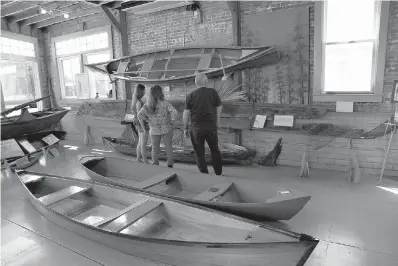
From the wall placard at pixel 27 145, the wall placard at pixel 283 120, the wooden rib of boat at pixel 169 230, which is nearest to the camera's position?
the wooden rib of boat at pixel 169 230

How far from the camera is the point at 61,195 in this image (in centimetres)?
358

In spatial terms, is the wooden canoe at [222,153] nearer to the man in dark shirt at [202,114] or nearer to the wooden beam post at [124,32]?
the man in dark shirt at [202,114]

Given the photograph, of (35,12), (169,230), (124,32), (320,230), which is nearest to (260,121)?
(320,230)

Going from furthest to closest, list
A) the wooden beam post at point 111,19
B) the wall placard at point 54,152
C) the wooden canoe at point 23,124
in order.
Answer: the wall placard at point 54,152 < the wooden beam post at point 111,19 < the wooden canoe at point 23,124

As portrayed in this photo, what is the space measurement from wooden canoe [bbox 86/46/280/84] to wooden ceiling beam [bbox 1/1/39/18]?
2.11 meters

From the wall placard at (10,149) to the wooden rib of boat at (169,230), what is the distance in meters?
2.92

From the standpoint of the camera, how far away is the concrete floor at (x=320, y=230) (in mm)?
2701

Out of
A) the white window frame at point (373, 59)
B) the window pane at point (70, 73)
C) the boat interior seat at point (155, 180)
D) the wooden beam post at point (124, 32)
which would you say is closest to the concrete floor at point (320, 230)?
the boat interior seat at point (155, 180)

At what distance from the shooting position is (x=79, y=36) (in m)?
8.55

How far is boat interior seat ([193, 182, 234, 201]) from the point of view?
314 cm

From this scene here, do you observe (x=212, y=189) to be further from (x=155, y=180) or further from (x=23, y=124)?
(x=23, y=124)

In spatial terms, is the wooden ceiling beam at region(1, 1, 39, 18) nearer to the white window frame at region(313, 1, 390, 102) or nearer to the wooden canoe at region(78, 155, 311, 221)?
the wooden canoe at region(78, 155, 311, 221)

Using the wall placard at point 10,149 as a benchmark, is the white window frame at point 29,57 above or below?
above

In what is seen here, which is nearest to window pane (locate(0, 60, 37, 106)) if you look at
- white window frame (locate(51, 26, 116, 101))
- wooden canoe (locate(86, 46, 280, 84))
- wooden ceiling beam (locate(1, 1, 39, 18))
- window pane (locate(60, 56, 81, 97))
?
white window frame (locate(51, 26, 116, 101))
